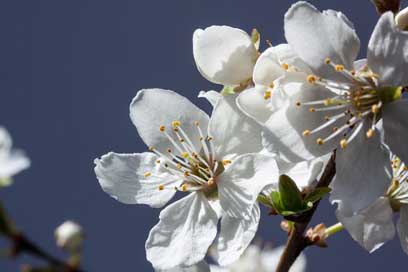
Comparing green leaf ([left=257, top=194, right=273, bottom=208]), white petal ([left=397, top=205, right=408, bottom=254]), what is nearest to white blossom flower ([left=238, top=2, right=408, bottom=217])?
green leaf ([left=257, top=194, right=273, bottom=208])

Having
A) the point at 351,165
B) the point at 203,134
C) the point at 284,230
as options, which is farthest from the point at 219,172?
the point at 351,165

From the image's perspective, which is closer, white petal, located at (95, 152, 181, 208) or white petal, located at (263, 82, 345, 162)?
white petal, located at (263, 82, 345, 162)

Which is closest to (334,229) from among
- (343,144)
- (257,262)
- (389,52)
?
(343,144)

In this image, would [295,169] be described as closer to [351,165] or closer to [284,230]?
[351,165]

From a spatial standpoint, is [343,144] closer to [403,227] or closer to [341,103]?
[341,103]

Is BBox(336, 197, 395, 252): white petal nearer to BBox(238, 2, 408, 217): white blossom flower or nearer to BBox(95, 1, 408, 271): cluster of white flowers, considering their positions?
BBox(95, 1, 408, 271): cluster of white flowers

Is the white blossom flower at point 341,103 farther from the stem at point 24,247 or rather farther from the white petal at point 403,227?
the stem at point 24,247

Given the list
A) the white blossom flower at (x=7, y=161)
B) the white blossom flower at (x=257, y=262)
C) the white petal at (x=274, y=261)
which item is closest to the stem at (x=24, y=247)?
the white blossom flower at (x=7, y=161)
